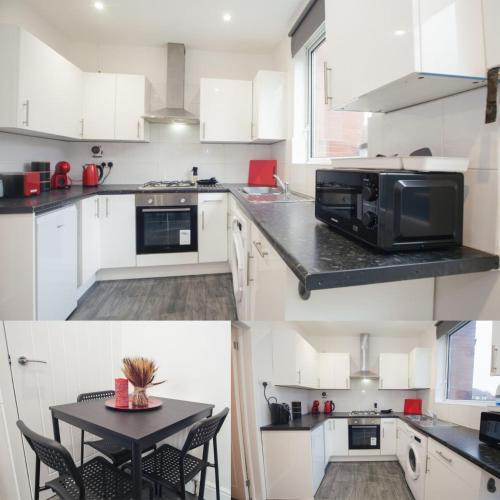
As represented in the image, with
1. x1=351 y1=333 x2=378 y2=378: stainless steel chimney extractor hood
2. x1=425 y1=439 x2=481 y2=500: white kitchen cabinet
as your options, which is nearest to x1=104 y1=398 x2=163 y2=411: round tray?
x1=351 y1=333 x2=378 y2=378: stainless steel chimney extractor hood

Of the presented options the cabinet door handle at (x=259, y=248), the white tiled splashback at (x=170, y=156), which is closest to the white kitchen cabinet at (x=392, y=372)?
the cabinet door handle at (x=259, y=248)

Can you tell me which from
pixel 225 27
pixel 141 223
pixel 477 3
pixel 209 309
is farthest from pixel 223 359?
pixel 225 27

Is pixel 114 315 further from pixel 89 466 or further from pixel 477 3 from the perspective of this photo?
pixel 477 3

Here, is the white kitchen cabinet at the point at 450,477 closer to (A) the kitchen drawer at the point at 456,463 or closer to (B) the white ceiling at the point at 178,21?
(A) the kitchen drawer at the point at 456,463

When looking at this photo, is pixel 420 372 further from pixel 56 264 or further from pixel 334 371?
pixel 56 264

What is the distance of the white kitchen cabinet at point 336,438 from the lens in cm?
108

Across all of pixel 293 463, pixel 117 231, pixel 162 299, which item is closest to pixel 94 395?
pixel 293 463

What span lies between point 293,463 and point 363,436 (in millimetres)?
186

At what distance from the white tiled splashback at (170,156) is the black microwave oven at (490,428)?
13.4 feet

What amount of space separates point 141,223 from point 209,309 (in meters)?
1.20

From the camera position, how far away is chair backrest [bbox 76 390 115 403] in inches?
54.2

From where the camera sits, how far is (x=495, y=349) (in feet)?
3.96

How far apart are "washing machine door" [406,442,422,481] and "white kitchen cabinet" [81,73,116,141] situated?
396 centimetres

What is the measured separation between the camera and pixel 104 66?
4.65 m
